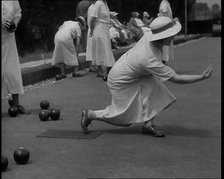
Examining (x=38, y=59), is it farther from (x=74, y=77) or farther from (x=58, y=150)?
(x=58, y=150)

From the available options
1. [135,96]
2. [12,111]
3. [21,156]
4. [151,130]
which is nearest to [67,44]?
[12,111]

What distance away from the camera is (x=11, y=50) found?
6.95 metres

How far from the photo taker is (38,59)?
15.4 metres

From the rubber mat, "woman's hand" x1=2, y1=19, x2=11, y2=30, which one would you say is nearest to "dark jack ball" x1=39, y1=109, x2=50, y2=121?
the rubber mat

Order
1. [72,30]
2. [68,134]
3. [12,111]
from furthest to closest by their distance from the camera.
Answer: [72,30], [12,111], [68,134]

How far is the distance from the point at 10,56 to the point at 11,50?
74mm

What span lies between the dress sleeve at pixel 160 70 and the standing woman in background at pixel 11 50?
2.14 metres

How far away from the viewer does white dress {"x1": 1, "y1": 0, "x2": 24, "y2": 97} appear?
22.0 ft

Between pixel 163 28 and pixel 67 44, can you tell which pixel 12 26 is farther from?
pixel 67 44

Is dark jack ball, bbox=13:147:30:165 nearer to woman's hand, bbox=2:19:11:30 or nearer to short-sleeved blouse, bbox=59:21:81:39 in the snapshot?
woman's hand, bbox=2:19:11:30

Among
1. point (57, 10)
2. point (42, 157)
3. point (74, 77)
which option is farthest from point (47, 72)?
point (57, 10)

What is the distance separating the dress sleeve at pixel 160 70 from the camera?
5.14m

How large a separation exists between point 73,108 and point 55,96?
4.71 ft

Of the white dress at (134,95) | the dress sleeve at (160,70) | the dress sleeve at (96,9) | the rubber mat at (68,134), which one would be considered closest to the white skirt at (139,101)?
the white dress at (134,95)
